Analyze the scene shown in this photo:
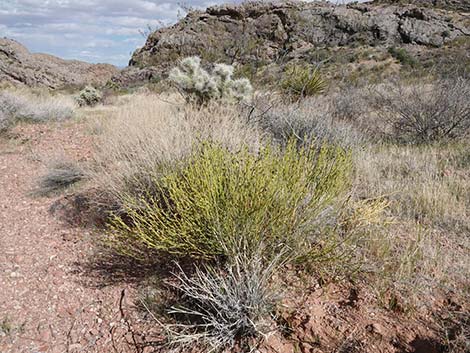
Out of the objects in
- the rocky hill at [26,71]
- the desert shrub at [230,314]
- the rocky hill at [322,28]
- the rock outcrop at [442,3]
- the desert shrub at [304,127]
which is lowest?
the rocky hill at [26,71]

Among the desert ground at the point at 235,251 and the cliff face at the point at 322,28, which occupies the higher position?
the cliff face at the point at 322,28

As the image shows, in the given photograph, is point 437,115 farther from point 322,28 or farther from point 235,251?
point 322,28

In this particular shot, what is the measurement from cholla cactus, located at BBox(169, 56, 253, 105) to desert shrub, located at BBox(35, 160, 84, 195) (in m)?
2.86

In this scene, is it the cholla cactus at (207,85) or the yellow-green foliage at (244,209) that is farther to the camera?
the cholla cactus at (207,85)

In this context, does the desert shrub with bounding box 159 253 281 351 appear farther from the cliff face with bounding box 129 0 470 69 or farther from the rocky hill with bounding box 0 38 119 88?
the rocky hill with bounding box 0 38 119 88

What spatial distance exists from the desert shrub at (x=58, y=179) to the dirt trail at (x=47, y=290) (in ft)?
0.70

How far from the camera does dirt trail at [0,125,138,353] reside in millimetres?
2352

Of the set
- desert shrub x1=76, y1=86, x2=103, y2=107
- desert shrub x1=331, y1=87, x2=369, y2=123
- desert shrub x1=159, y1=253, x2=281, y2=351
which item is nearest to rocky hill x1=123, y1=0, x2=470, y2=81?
desert shrub x1=76, y1=86, x2=103, y2=107

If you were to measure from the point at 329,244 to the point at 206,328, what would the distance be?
3.58 ft

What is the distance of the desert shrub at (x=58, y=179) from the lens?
192 inches

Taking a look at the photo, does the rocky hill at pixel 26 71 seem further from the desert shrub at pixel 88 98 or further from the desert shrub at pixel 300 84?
the desert shrub at pixel 300 84

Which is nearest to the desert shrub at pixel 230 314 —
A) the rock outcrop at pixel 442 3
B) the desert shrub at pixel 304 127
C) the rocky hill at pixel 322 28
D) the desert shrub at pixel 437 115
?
the desert shrub at pixel 304 127

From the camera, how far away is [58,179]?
498 centimetres

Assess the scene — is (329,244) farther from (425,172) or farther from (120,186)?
(425,172)
